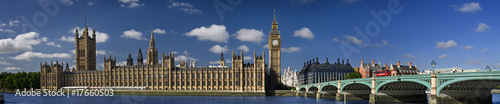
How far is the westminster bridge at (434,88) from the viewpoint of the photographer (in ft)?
192

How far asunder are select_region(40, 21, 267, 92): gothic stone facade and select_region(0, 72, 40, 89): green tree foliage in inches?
232

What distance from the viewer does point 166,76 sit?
524 feet

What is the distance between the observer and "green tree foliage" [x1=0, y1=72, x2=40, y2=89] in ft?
592

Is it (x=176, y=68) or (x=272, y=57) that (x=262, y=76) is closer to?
(x=272, y=57)

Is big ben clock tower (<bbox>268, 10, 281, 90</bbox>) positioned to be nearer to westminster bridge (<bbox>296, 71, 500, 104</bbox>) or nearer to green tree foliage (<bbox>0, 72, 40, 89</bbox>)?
westminster bridge (<bbox>296, 71, 500, 104</bbox>)

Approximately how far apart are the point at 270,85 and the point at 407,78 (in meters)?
90.3

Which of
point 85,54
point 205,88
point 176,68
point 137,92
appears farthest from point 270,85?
point 85,54

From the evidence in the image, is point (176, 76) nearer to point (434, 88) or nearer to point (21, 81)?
point (21, 81)

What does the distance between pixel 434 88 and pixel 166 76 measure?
108362mm

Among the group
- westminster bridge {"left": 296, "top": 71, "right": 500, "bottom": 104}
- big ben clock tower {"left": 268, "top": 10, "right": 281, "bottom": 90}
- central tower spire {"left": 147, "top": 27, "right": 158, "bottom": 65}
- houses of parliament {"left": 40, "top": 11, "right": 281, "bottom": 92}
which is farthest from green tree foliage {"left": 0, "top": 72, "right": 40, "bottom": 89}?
westminster bridge {"left": 296, "top": 71, "right": 500, "bottom": 104}

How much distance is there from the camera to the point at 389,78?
77.9 metres

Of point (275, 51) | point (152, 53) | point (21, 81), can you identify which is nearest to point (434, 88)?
point (275, 51)

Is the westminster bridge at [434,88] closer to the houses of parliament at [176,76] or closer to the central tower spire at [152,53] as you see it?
the houses of parliament at [176,76]

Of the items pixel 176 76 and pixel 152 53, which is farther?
pixel 152 53
